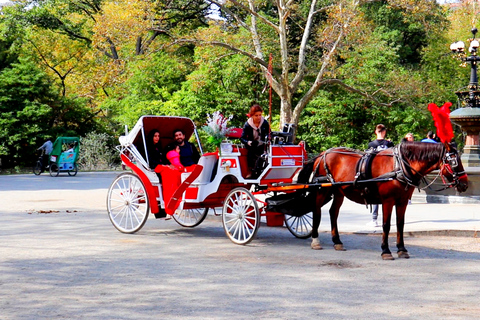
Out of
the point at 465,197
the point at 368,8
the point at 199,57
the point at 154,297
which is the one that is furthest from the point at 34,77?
the point at 154,297

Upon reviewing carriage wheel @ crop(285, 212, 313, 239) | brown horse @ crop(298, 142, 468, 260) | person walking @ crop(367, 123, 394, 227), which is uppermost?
person walking @ crop(367, 123, 394, 227)

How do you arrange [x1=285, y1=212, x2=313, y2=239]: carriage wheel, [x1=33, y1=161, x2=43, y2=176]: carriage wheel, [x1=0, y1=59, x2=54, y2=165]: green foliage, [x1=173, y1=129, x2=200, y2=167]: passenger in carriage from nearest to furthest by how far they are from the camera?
[x1=285, y1=212, x2=313, y2=239]: carriage wheel → [x1=173, y1=129, x2=200, y2=167]: passenger in carriage → [x1=33, y1=161, x2=43, y2=176]: carriage wheel → [x1=0, y1=59, x2=54, y2=165]: green foliage

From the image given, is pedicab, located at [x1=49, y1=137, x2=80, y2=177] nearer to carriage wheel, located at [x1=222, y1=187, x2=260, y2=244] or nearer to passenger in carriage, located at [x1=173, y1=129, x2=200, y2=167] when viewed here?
passenger in carriage, located at [x1=173, y1=129, x2=200, y2=167]

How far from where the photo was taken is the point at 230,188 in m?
11.9

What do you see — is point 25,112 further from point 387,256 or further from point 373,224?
point 387,256

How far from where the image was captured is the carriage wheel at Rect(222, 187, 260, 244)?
34.6 feet

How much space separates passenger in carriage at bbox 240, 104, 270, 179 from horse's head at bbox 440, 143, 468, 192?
3.07 metres

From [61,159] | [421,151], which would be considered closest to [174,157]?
[421,151]

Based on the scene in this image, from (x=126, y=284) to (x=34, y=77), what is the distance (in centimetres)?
3319

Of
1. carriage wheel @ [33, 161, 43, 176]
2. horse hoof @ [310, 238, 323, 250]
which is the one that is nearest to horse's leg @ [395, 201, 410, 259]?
horse hoof @ [310, 238, 323, 250]

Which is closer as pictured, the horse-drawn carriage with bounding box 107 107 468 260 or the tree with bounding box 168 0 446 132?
the horse-drawn carriage with bounding box 107 107 468 260

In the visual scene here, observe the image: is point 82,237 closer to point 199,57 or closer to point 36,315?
point 36,315

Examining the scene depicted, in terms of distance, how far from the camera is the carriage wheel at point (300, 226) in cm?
1180

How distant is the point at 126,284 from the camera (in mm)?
7766
